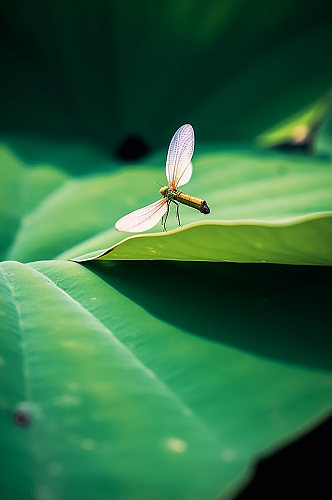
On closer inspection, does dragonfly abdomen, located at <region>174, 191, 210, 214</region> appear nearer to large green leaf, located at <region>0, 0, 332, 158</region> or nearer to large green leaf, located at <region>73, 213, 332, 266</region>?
large green leaf, located at <region>73, 213, 332, 266</region>

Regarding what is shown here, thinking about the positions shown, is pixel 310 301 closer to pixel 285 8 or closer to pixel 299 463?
pixel 299 463

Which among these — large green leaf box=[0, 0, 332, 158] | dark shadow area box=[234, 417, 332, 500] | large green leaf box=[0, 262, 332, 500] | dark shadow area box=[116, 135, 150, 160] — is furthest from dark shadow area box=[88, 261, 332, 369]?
large green leaf box=[0, 0, 332, 158]

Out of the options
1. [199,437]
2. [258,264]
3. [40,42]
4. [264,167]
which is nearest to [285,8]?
Result: [264,167]

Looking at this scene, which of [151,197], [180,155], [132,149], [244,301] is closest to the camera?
[244,301]

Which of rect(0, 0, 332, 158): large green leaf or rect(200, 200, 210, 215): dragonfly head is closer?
rect(200, 200, 210, 215): dragonfly head

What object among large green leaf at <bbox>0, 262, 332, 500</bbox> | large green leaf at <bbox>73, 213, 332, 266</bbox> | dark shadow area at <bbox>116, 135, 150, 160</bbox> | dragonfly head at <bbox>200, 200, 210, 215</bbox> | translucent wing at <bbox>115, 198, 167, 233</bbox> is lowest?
large green leaf at <bbox>0, 262, 332, 500</bbox>

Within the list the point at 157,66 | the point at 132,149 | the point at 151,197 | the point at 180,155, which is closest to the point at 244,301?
the point at 180,155

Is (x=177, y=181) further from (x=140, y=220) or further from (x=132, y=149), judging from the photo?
(x=132, y=149)
